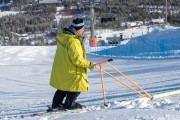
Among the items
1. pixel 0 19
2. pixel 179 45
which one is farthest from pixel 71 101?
pixel 0 19

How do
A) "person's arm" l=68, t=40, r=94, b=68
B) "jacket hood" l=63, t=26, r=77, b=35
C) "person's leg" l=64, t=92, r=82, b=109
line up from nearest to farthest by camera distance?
"person's arm" l=68, t=40, r=94, b=68 < "jacket hood" l=63, t=26, r=77, b=35 < "person's leg" l=64, t=92, r=82, b=109

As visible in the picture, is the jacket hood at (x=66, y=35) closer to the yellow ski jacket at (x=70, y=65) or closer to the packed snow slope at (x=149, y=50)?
the yellow ski jacket at (x=70, y=65)

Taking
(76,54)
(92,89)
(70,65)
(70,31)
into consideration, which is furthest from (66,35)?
(92,89)

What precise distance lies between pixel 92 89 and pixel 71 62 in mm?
4922

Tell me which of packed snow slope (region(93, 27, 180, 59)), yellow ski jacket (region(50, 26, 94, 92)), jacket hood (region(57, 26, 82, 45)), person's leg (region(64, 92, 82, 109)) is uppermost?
jacket hood (region(57, 26, 82, 45))

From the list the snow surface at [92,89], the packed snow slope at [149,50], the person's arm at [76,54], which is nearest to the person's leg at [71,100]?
the snow surface at [92,89]

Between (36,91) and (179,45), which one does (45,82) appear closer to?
(36,91)

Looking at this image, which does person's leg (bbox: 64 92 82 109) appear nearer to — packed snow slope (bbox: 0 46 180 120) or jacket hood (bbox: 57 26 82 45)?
packed snow slope (bbox: 0 46 180 120)

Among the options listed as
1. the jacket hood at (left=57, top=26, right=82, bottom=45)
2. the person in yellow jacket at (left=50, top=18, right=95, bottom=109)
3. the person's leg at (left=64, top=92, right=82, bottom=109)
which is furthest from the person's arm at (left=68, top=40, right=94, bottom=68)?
the person's leg at (left=64, top=92, right=82, bottom=109)

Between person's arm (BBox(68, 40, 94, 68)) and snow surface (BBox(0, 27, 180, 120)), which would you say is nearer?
snow surface (BBox(0, 27, 180, 120))

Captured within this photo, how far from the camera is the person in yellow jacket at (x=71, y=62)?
18.6ft

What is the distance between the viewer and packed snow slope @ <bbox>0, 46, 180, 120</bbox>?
203 inches

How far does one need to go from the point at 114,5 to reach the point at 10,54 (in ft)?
112

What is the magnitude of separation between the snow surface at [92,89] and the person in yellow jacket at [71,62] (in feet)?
1.28
